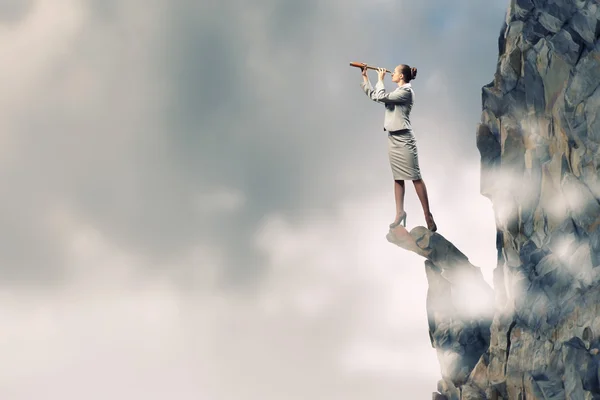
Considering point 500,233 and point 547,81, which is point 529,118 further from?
point 500,233

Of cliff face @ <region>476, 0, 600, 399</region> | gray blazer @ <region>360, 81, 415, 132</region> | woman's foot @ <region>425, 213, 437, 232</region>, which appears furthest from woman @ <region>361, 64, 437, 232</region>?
cliff face @ <region>476, 0, 600, 399</region>

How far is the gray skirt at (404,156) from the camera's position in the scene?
86.7 ft

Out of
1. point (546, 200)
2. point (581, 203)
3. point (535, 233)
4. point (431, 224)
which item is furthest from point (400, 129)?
point (581, 203)

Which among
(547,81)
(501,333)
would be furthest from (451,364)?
(547,81)

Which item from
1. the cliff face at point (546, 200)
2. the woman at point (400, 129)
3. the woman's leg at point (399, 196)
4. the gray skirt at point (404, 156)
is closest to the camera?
the cliff face at point (546, 200)

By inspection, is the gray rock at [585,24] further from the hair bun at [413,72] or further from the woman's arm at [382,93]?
the woman's arm at [382,93]

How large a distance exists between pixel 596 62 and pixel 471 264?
873 cm

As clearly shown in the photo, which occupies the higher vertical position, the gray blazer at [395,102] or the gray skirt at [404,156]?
the gray blazer at [395,102]

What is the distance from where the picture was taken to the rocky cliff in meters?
24.7

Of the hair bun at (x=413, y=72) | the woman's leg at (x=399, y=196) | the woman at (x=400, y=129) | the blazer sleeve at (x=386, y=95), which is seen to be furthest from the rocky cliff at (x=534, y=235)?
the blazer sleeve at (x=386, y=95)

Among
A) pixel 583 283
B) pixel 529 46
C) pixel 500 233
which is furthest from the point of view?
pixel 500 233

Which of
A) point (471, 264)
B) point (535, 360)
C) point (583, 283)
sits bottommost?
point (535, 360)

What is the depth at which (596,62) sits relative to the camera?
83.6 ft

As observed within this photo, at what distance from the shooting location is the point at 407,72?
86.4ft
